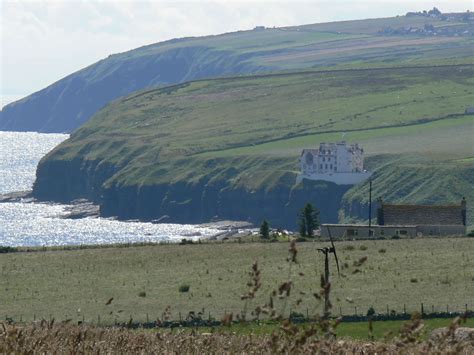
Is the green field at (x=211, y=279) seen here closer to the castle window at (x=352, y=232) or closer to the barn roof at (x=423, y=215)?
the castle window at (x=352, y=232)

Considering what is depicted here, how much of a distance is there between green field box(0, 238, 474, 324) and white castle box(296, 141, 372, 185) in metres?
112

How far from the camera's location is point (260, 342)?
40.0 feet

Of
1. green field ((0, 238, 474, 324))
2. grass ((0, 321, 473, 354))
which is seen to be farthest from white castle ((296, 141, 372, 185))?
grass ((0, 321, 473, 354))

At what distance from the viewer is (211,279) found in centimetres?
6175

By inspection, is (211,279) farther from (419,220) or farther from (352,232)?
(419,220)

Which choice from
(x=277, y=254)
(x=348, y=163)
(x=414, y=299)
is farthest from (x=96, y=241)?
(x=414, y=299)

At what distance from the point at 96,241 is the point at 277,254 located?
8659 centimetres

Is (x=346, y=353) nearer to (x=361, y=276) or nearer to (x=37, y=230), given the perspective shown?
(x=361, y=276)

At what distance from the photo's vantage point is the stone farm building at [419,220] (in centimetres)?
9119

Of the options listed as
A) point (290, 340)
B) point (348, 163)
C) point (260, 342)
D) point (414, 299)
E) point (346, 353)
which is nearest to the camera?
point (290, 340)

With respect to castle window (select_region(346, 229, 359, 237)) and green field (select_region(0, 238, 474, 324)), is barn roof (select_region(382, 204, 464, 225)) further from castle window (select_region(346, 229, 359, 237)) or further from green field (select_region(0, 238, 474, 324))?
green field (select_region(0, 238, 474, 324))

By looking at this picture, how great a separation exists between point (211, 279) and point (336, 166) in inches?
5129

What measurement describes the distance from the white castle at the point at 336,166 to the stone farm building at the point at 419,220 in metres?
89.0

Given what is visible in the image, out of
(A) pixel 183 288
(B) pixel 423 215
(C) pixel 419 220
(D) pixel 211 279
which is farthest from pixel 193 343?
(B) pixel 423 215
